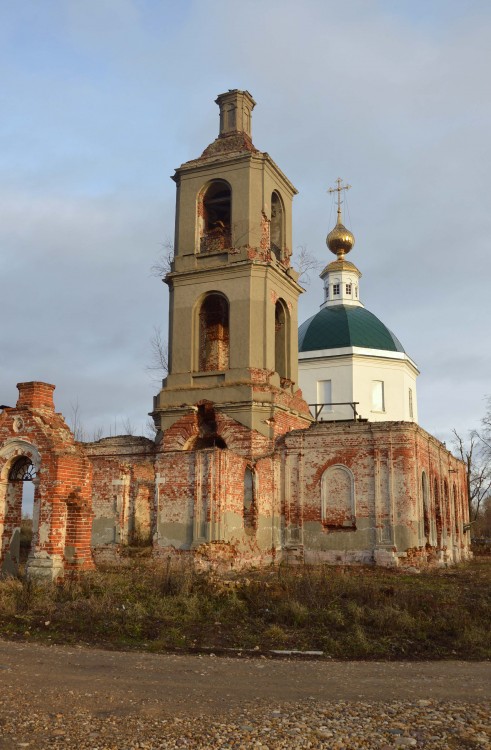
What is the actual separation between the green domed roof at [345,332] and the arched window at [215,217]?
888 cm

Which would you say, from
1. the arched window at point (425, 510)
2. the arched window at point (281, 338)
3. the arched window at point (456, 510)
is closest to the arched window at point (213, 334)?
the arched window at point (281, 338)

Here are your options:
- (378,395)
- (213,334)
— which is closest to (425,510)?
(213,334)

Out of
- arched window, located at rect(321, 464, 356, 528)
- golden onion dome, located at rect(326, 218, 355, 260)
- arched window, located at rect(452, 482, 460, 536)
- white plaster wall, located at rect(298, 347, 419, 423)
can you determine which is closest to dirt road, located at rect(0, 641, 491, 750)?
arched window, located at rect(321, 464, 356, 528)

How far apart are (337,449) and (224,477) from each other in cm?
366

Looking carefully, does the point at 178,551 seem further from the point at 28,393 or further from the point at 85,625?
the point at 85,625

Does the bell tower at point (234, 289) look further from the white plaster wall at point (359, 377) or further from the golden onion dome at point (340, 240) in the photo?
the golden onion dome at point (340, 240)

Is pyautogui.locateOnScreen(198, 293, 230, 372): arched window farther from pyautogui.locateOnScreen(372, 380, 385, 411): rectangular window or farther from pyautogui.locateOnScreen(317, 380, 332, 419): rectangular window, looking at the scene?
pyautogui.locateOnScreen(372, 380, 385, 411): rectangular window

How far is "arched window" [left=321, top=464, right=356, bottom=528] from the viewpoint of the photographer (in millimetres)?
18734

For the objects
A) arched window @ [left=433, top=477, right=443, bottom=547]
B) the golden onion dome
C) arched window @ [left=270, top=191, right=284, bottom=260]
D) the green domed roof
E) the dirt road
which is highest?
the golden onion dome

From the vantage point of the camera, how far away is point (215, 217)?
2280 centimetres

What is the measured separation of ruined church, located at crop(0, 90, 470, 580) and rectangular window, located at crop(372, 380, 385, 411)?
534 centimetres

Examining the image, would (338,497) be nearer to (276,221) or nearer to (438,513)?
(438,513)

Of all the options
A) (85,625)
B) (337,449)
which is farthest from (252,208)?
(85,625)

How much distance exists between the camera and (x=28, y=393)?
13609 millimetres
